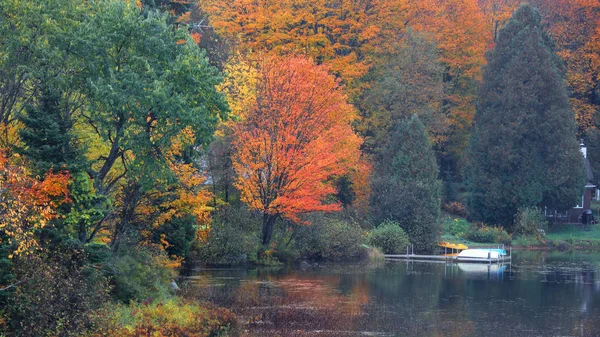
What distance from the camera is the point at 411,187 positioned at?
54625 mm

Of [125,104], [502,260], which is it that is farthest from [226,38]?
[125,104]

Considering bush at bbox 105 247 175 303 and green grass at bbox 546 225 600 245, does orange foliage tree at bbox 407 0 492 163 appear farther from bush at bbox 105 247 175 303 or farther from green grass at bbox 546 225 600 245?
bush at bbox 105 247 175 303

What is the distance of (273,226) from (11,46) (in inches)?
Result: 944

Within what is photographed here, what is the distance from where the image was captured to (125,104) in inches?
1048

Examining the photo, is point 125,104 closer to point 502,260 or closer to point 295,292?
point 295,292

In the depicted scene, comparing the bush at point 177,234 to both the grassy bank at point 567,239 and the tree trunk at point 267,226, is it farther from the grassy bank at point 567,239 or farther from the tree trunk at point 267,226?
the grassy bank at point 567,239

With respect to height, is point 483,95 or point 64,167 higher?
point 483,95

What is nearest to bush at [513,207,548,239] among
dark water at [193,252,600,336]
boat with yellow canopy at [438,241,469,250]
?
boat with yellow canopy at [438,241,469,250]

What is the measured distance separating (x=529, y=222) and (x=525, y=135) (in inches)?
283

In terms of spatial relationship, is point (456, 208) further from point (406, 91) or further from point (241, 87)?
point (241, 87)

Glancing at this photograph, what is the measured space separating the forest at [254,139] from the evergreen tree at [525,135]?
159 mm

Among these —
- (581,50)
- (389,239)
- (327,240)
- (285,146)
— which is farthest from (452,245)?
(581,50)

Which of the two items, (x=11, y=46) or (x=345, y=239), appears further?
(x=345, y=239)

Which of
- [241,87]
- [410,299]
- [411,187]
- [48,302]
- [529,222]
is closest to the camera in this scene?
[48,302]
